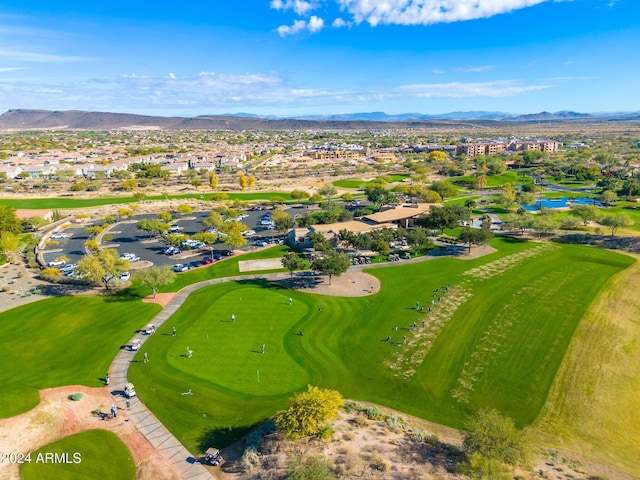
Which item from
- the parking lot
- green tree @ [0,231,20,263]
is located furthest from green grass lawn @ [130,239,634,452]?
green tree @ [0,231,20,263]

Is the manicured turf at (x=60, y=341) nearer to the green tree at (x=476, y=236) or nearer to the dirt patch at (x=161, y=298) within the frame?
the dirt patch at (x=161, y=298)

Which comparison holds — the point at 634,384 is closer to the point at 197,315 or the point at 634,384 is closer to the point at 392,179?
the point at 197,315

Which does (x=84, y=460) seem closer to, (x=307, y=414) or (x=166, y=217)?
(x=307, y=414)

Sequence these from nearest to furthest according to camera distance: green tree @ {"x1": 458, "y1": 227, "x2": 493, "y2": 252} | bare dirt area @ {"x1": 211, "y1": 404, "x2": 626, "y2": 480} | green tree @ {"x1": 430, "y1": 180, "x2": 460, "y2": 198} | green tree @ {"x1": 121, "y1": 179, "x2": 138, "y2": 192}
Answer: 1. bare dirt area @ {"x1": 211, "y1": 404, "x2": 626, "y2": 480}
2. green tree @ {"x1": 458, "y1": 227, "x2": 493, "y2": 252}
3. green tree @ {"x1": 430, "y1": 180, "x2": 460, "y2": 198}
4. green tree @ {"x1": 121, "y1": 179, "x2": 138, "y2": 192}

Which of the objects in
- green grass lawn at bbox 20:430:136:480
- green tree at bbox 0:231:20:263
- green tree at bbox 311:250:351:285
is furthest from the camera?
green tree at bbox 0:231:20:263

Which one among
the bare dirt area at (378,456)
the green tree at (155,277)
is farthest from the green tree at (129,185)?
the bare dirt area at (378,456)

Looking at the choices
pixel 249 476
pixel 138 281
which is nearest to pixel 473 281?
pixel 249 476

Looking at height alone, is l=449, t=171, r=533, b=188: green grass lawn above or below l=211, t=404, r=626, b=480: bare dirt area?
above

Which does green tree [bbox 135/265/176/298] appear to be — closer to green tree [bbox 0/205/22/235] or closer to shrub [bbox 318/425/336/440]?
shrub [bbox 318/425/336/440]
